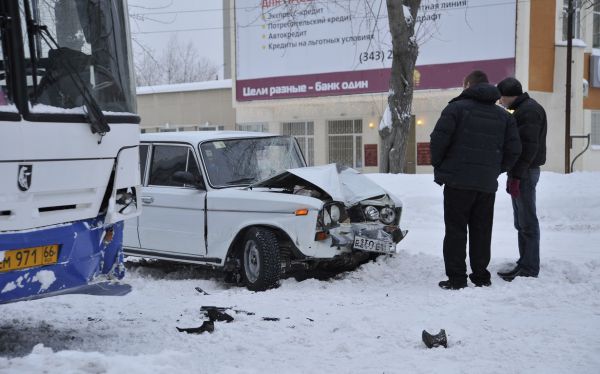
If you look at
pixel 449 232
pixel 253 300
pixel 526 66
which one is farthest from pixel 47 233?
pixel 526 66

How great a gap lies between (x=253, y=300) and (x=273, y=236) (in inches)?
35.5

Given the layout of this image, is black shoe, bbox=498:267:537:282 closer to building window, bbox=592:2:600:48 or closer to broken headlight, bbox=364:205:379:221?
broken headlight, bbox=364:205:379:221

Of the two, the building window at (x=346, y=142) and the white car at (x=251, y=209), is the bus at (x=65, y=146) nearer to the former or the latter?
the white car at (x=251, y=209)

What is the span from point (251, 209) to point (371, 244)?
1.29m

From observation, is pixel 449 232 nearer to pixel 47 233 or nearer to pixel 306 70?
pixel 47 233

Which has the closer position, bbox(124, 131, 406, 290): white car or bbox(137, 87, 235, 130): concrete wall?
bbox(124, 131, 406, 290): white car

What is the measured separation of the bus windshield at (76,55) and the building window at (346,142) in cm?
2552

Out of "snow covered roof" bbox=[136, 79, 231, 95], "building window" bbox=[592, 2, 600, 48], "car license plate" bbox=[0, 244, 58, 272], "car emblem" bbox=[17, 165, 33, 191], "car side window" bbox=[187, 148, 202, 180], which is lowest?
"car license plate" bbox=[0, 244, 58, 272]

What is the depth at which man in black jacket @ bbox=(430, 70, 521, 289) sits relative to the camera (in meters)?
6.57

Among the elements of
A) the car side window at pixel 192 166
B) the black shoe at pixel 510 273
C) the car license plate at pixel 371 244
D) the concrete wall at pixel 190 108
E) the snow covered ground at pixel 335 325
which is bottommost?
the snow covered ground at pixel 335 325

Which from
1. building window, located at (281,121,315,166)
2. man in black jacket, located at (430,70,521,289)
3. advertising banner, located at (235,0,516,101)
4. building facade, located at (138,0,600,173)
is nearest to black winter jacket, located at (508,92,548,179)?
man in black jacket, located at (430,70,521,289)

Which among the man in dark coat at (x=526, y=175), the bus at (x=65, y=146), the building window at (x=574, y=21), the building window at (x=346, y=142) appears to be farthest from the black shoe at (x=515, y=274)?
the building window at (x=346, y=142)

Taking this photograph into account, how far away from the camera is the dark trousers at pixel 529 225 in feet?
22.9

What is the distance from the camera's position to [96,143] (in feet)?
16.8
